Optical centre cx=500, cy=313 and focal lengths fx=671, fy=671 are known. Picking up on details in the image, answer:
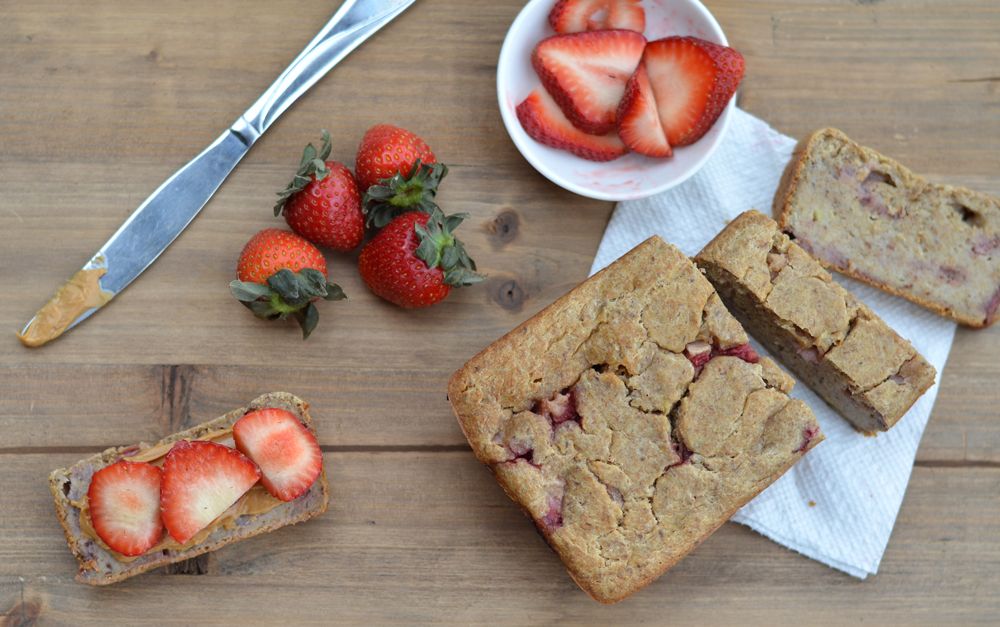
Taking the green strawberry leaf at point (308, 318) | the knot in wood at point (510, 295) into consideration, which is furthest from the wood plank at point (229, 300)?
the green strawberry leaf at point (308, 318)

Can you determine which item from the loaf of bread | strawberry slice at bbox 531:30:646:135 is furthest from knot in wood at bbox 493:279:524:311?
the loaf of bread

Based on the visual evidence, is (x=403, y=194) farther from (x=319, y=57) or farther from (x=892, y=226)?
(x=892, y=226)

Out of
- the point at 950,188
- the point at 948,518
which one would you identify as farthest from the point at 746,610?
the point at 950,188

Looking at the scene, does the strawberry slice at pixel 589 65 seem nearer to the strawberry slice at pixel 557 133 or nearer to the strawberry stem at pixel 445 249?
the strawberry slice at pixel 557 133

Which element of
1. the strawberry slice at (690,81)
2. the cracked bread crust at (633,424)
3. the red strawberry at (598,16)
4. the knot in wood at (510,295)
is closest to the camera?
the cracked bread crust at (633,424)

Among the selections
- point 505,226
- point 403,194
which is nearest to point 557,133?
point 505,226

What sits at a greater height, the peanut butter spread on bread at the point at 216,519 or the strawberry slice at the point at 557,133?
the strawberry slice at the point at 557,133
